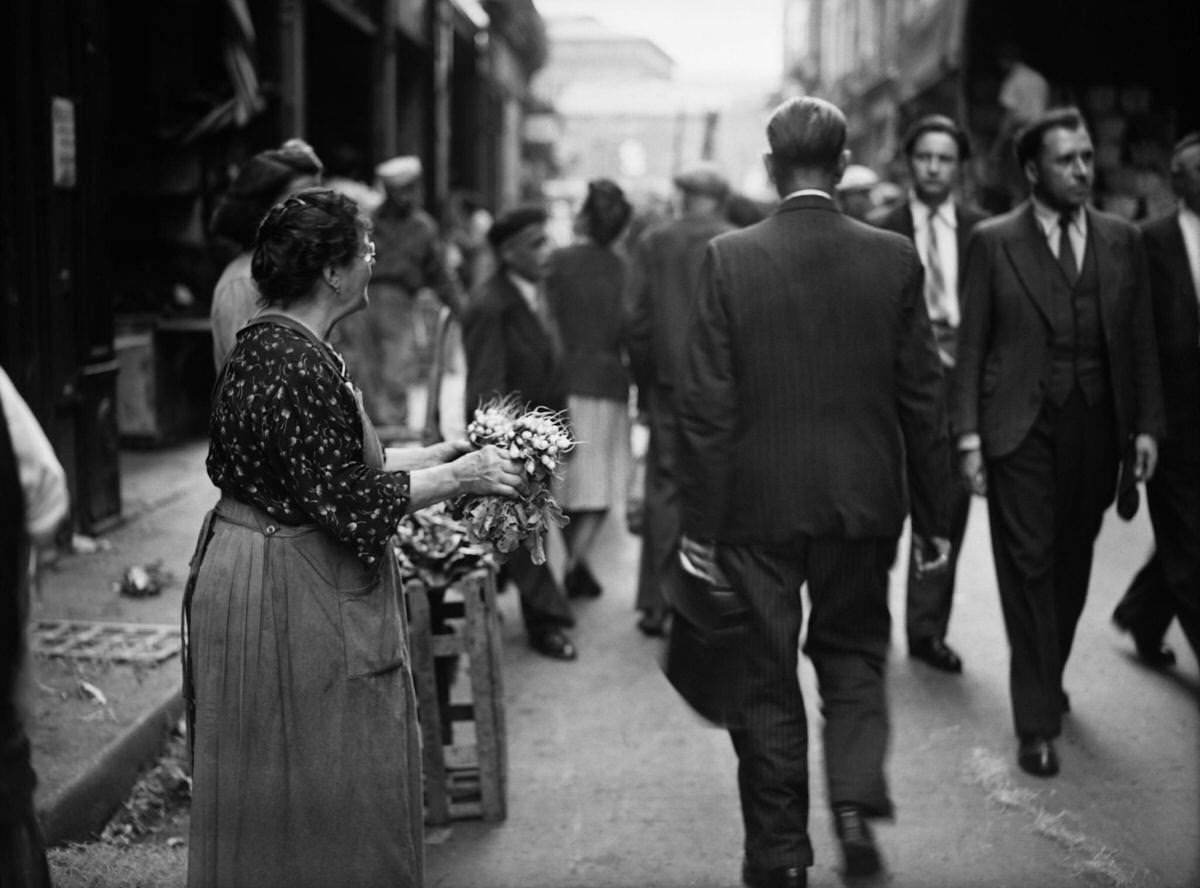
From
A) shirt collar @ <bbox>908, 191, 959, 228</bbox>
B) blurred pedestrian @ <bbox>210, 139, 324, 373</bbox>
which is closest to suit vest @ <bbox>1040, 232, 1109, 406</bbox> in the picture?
shirt collar @ <bbox>908, 191, 959, 228</bbox>

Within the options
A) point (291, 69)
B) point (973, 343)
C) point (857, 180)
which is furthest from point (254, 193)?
point (291, 69)

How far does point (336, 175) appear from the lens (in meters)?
16.5

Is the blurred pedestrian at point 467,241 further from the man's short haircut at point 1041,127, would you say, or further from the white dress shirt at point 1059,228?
the white dress shirt at point 1059,228

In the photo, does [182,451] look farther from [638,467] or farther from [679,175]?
[679,175]

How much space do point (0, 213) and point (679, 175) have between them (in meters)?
3.31

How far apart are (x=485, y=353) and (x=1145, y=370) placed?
285 cm

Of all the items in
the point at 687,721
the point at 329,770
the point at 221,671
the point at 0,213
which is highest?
the point at 0,213

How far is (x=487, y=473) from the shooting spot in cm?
340

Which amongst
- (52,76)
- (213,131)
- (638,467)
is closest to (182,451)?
(213,131)

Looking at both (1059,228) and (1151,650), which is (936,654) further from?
(1059,228)

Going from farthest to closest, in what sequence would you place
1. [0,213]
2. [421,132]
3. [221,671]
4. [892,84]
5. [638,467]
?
[892,84] → [421,132] → [638,467] → [0,213] → [221,671]

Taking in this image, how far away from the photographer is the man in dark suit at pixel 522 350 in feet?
22.2

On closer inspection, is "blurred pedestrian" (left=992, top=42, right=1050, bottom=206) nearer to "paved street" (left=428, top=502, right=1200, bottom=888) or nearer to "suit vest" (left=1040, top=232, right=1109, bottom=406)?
"paved street" (left=428, top=502, right=1200, bottom=888)

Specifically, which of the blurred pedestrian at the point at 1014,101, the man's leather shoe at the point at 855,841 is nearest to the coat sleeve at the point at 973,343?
the man's leather shoe at the point at 855,841
